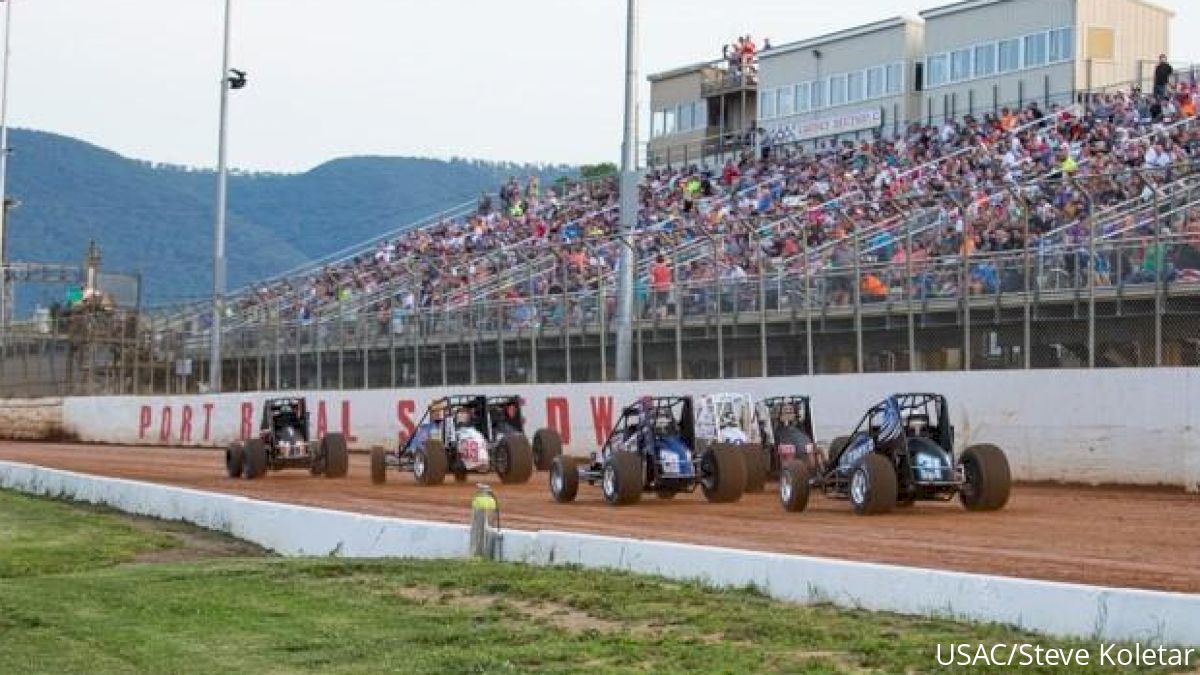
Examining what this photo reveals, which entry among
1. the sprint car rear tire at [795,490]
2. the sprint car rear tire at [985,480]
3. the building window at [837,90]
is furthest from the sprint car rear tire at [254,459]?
the building window at [837,90]

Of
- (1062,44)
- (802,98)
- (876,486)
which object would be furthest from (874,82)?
(876,486)

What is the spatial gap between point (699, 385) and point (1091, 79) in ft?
67.2

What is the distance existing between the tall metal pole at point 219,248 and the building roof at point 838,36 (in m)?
17.2

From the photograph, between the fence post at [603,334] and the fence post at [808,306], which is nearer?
the fence post at [808,306]

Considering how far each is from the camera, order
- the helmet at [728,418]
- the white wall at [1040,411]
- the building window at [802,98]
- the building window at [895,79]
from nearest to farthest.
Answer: the white wall at [1040,411], the helmet at [728,418], the building window at [895,79], the building window at [802,98]

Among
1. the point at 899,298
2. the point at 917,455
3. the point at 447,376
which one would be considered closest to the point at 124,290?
the point at 447,376

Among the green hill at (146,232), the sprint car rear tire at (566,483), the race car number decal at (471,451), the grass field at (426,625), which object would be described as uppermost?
the green hill at (146,232)

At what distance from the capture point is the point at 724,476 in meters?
19.8

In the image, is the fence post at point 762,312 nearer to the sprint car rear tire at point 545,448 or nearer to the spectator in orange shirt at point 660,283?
the spectator in orange shirt at point 660,283

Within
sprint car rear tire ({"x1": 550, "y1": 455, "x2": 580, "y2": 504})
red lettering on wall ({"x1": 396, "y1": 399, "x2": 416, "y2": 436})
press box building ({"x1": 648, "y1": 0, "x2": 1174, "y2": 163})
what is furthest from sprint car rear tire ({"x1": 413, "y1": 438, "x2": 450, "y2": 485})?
press box building ({"x1": 648, "y1": 0, "x2": 1174, "y2": 163})

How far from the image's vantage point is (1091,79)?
43.6m

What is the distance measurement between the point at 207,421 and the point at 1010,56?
840 inches

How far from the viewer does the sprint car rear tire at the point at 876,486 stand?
685 inches

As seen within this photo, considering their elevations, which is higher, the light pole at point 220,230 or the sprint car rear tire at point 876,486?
the light pole at point 220,230
